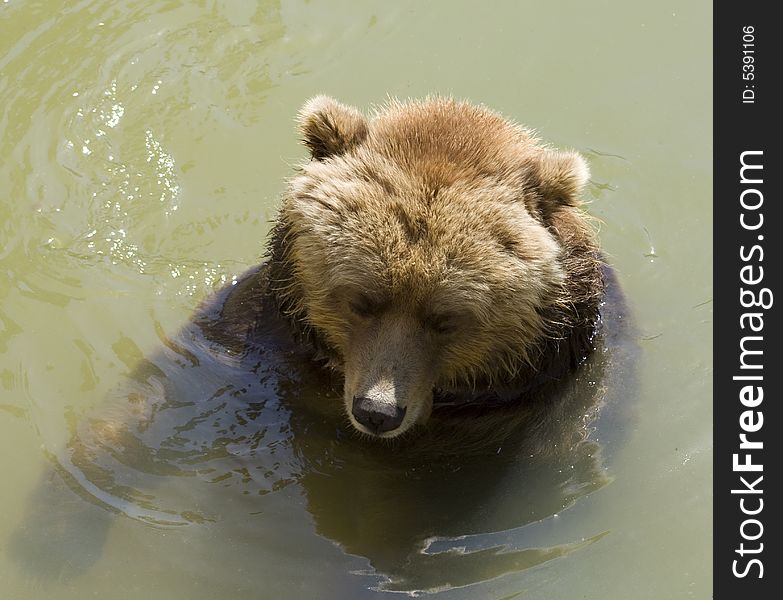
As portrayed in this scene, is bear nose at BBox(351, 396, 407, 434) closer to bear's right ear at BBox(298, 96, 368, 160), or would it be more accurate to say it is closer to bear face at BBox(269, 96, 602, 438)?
bear face at BBox(269, 96, 602, 438)

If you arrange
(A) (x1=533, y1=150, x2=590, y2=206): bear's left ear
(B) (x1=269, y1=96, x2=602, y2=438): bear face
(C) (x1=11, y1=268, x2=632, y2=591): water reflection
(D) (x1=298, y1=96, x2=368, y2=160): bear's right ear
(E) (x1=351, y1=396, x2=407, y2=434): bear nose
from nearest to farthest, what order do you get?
(E) (x1=351, y1=396, x2=407, y2=434): bear nose
(B) (x1=269, y1=96, x2=602, y2=438): bear face
(A) (x1=533, y1=150, x2=590, y2=206): bear's left ear
(D) (x1=298, y1=96, x2=368, y2=160): bear's right ear
(C) (x1=11, y1=268, x2=632, y2=591): water reflection

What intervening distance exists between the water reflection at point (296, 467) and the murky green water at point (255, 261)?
0.7 inches

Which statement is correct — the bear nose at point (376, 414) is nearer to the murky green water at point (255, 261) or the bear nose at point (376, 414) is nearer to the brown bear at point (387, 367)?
the brown bear at point (387, 367)

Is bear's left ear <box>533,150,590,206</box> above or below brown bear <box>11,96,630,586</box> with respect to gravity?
above

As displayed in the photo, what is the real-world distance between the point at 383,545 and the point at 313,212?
1.84 metres

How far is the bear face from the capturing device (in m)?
5.37

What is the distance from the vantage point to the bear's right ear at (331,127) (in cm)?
580

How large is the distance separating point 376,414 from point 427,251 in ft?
2.70

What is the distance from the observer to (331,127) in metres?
5.80

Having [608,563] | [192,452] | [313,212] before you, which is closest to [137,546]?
[192,452]

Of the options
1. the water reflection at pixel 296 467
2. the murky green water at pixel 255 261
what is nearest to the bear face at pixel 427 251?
the water reflection at pixel 296 467

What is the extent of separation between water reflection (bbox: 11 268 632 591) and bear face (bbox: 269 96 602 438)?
54 centimetres

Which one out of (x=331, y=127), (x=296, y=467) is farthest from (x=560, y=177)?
(x=296, y=467)

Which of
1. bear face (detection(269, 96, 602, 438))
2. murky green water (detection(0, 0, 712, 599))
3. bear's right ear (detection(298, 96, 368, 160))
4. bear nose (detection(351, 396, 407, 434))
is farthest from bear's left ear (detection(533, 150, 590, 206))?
murky green water (detection(0, 0, 712, 599))
